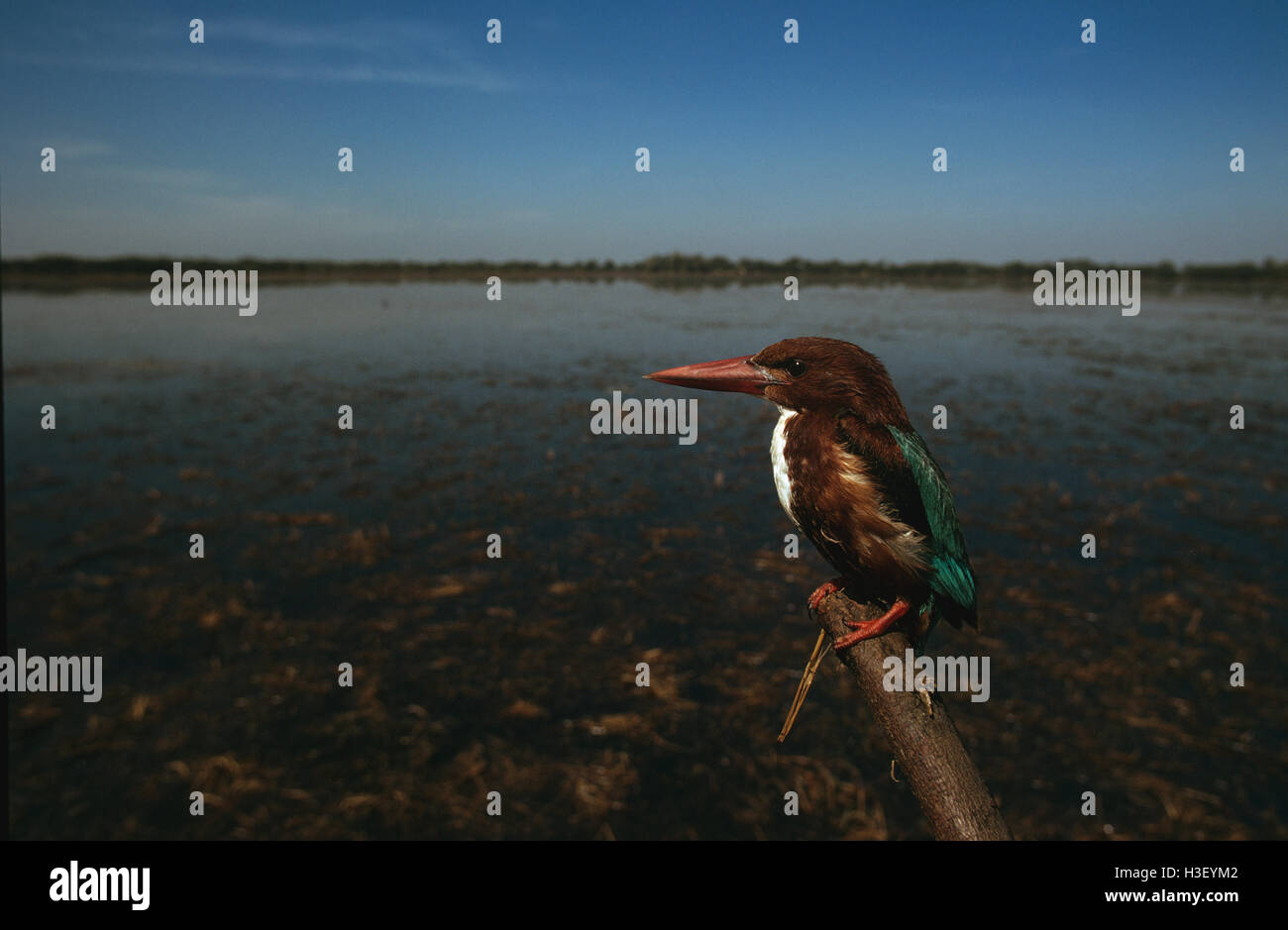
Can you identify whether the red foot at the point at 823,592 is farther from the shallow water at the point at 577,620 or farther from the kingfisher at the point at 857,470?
the shallow water at the point at 577,620

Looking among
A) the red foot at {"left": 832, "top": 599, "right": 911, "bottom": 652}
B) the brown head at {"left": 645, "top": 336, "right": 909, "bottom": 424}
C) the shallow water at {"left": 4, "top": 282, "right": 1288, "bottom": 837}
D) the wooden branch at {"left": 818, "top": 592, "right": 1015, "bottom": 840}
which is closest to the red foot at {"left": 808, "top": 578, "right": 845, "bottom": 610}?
the red foot at {"left": 832, "top": 599, "right": 911, "bottom": 652}

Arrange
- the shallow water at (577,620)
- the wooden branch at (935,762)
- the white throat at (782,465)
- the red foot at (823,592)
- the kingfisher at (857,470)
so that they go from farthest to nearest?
the shallow water at (577,620), the red foot at (823,592), the white throat at (782,465), the kingfisher at (857,470), the wooden branch at (935,762)

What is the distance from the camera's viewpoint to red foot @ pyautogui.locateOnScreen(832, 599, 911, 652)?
2.30m

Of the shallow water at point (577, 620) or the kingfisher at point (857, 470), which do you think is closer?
the kingfisher at point (857, 470)

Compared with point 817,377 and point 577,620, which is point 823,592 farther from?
point 577,620

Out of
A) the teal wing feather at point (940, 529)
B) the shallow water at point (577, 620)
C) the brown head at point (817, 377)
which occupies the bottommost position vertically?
the shallow water at point (577, 620)

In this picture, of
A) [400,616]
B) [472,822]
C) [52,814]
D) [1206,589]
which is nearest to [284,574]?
[400,616]

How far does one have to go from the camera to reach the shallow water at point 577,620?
6625mm

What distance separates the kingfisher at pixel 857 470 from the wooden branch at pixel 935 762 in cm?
23

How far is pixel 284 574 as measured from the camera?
35.1 feet

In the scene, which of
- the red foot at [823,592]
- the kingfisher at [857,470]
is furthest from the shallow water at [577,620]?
the kingfisher at [857,470]

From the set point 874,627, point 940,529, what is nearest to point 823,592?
point 874,627

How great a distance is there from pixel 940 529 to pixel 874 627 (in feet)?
1.40

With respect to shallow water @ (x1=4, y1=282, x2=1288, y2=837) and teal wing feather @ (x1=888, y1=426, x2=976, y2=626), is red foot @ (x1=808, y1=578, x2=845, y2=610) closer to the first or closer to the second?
teal wing feather @ (x1=888, y1=426, x2=976, y2=626)
